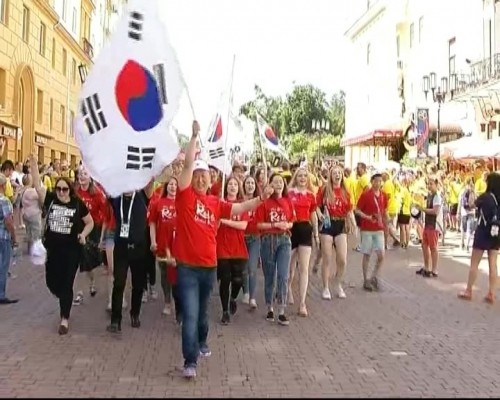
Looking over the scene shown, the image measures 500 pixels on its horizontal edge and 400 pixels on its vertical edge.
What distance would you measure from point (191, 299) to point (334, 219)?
437cm

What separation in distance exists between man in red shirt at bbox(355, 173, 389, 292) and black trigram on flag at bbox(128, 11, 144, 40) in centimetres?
512

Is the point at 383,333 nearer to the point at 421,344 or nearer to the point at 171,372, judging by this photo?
the point at 421,344

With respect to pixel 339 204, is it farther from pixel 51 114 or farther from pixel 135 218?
pixel 51 114

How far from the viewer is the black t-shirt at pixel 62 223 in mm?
7898

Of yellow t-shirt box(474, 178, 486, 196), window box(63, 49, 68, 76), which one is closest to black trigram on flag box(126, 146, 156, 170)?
yellow t-shirt box(474, 178, 486, 196)

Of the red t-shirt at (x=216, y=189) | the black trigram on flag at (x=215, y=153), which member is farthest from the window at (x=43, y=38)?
the red t-shirt at (x=216, y=189)

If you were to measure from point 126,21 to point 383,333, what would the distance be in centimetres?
440

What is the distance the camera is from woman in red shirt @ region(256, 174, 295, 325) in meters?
8.48

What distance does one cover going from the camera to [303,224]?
29.2 feet

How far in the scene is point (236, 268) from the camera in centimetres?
855

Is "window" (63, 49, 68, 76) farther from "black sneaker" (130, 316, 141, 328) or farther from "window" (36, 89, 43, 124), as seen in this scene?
"black sneaker" (130, 316, 141, 328)

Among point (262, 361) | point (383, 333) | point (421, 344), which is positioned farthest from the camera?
point (383, 333)

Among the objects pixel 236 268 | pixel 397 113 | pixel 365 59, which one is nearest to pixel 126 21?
pixel 236 268

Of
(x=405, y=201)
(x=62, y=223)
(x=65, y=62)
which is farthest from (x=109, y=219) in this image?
(x=65, y=62)
